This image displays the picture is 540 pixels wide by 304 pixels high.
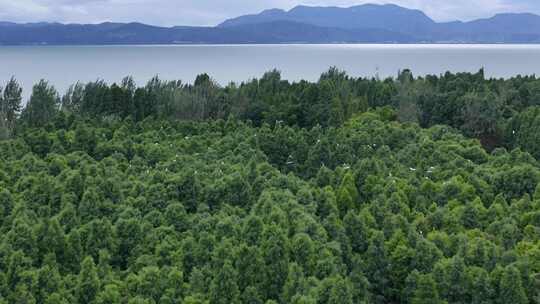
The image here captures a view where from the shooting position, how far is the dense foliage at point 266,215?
104ft

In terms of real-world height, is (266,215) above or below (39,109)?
below

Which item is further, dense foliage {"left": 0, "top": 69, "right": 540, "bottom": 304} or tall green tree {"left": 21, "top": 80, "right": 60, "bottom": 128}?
tall green tree {"left": 21, "top": 80, "right": 60, "bottom": 128}

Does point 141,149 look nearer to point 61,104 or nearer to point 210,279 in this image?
point 210,279

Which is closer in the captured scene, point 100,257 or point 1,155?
point 100,257

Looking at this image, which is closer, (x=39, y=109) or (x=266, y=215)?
(x=266, y=215)

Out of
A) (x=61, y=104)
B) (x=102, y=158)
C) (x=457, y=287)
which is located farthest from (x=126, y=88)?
(x=457, y=287)

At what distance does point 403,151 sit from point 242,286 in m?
30.1

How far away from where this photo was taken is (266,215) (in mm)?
38844

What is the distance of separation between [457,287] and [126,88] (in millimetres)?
65526

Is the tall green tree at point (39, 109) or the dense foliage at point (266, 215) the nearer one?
the dense foliage at point (266, 215)

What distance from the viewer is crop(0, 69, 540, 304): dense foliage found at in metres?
31.7

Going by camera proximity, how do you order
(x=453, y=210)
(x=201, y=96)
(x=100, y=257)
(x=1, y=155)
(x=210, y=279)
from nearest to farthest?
(x=210, y=279)
(x=100, y=257)
(x=453, y=210)
(x=1, y=155)
(x=201, y=96)

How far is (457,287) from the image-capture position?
32.3m

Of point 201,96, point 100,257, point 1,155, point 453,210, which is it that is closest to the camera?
point 100,257
